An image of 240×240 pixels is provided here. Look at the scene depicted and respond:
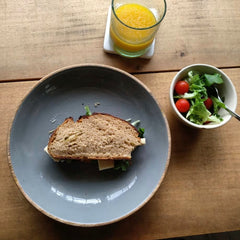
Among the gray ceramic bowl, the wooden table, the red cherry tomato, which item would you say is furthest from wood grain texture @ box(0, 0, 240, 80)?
the red cherry tomato

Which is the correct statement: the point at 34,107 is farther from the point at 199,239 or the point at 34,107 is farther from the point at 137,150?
the point at 199,239

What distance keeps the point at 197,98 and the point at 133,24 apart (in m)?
0.40

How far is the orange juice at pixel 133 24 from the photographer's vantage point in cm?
115

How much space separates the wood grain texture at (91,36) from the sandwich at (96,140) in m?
0.27

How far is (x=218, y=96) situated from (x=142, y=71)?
0.34 m

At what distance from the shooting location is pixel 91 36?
1.28 meters

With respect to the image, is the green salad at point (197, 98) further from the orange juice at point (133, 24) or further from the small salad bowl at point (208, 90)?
the orange juice at point (133, 24)

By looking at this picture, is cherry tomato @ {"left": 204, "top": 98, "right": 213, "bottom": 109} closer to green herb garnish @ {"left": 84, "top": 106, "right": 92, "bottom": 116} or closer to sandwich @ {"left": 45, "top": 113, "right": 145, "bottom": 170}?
sandwich @ {"left": 45, "top": 113, "right": 145, "bottom": 170}

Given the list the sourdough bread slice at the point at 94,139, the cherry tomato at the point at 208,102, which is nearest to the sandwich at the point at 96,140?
the sourdough bread slice at the point at 94,139

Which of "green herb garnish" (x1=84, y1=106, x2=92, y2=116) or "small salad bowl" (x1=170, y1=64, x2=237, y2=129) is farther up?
"small salad bowl" (x1=170, y1=64, x2=237, y2=129)

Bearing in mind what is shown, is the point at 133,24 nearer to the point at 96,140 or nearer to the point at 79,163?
the point at 96,140

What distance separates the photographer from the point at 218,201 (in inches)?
48.3

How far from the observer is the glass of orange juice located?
114 centimetres

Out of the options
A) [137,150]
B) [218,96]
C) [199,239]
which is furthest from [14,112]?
[199,239]
